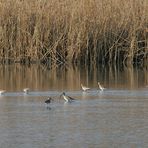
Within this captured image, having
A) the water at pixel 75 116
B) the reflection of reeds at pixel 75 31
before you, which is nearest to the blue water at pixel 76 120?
the water at pixel 75 116

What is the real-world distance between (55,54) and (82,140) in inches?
437

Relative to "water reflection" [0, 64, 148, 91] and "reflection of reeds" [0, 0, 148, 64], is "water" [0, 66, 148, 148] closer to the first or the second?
"water reflection" [0, 64, 148, 91]

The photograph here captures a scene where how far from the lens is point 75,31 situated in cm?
1995

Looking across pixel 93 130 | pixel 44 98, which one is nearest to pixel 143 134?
pixel 93 130

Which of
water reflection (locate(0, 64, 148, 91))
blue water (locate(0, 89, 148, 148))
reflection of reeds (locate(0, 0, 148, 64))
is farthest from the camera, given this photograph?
reflection of reeds (locate(0, 0, 148, 64))

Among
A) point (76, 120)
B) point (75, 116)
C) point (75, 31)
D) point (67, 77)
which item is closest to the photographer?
point (76, 120)

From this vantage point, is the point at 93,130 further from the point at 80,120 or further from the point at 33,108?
the point at 33,108

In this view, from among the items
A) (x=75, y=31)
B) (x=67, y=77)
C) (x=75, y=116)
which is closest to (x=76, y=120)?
(x=75, y=116)

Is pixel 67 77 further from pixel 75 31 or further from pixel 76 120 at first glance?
pixel 76 120

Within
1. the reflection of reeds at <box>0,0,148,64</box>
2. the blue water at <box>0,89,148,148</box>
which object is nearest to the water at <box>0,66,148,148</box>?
the blue water at <box>0,89,148,148</box>

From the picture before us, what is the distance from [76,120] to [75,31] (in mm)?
9835

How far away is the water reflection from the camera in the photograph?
583 inches

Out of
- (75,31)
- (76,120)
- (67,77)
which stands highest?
(75,31)

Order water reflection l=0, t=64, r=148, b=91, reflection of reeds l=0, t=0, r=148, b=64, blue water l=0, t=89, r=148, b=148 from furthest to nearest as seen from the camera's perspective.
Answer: reflection of reeds l=0, t=0, r=148, b=64
water reflection l=0, t=64, r=148, b=91
blue water l=0, t=89, r=148, b=148
